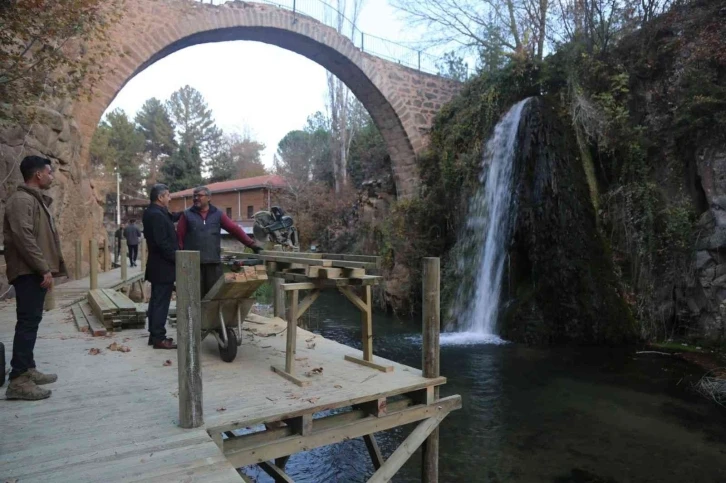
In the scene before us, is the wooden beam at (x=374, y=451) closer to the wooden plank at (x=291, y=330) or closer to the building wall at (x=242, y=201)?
the wooden plank at (x=291, y=330)

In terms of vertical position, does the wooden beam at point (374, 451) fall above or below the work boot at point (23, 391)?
below

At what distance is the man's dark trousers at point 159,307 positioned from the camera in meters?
5.27

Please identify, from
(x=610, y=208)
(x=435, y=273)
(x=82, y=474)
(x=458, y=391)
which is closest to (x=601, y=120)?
(x=610, y=208)

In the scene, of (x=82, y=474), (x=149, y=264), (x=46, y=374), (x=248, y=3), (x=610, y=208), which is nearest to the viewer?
(x=82, y=474)

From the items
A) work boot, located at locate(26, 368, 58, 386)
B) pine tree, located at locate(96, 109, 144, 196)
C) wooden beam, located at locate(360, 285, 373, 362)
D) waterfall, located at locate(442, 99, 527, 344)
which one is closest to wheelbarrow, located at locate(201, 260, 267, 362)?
wooden beam, located at locate(360, 285, 373, 362)

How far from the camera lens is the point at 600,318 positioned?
990 cm

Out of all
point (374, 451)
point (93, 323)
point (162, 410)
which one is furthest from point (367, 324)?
point (93, 323)

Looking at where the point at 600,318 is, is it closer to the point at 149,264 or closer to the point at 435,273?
the point at 435,273

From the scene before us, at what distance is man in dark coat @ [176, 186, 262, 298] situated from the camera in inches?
196

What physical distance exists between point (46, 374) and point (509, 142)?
10.1 m

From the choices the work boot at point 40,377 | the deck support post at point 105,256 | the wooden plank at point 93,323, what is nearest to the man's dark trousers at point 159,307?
the wooden plank at point 93,323

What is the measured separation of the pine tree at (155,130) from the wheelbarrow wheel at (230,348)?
46856 mm

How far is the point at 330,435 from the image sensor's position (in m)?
3.65

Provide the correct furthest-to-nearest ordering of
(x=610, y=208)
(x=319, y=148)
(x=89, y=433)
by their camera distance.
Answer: (x=319, y=148)
(x=610, y=208)
(x=89, y=433)
